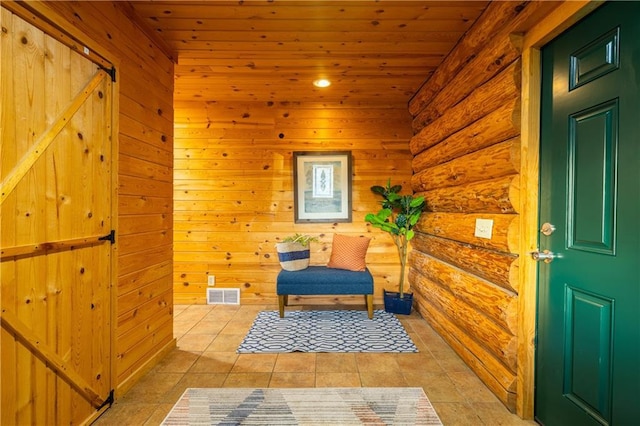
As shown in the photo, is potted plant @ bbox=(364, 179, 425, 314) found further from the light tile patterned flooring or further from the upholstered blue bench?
the light tile patterned flooring

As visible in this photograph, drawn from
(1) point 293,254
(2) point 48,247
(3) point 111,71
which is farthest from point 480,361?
(3) point 111,71

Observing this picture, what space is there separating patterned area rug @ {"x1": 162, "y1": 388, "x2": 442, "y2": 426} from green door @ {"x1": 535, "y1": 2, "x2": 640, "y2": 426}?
0.74m

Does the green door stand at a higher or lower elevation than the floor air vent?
higher

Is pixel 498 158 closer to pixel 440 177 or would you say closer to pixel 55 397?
pixel 440 177

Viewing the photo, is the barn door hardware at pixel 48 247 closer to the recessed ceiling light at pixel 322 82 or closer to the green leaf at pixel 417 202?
the recessed ceiling light at pixel 322 82

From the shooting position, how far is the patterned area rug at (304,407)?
1714 millimetres

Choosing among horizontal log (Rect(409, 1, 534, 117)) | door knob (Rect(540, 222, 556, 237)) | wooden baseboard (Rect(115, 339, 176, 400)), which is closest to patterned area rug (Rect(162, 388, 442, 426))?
wooden baseboard (Rect(115, 339, 176, 400))

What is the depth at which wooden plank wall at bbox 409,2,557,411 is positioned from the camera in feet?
5.96

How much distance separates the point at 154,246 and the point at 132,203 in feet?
1.38

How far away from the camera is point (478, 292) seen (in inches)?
84.8

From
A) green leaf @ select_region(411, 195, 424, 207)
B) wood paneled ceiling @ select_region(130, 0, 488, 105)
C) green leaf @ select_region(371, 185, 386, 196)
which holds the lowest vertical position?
green leaf @ select_region(411, 195, 424, 207)

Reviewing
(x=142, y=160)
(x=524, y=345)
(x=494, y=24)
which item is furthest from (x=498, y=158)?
(x=142, y=160)

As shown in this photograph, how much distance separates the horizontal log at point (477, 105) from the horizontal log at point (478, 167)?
0.27 m

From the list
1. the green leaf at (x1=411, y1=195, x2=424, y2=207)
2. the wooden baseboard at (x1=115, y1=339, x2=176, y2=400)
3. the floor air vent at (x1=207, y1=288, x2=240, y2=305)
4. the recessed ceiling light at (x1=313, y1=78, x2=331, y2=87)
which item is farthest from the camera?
the floor air vent at (x1=207, y1=288, x2=240, y2=305)
